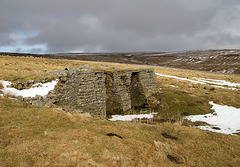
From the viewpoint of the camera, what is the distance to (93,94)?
16156 millimetres

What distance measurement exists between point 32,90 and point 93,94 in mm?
6039

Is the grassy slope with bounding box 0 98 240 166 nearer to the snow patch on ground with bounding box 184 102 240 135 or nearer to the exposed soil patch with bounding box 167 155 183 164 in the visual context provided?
the exposed soil patch with bounding box 167 155 183 164

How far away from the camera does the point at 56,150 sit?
17.6 ft

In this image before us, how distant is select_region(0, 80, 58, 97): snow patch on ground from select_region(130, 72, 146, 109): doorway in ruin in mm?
11282

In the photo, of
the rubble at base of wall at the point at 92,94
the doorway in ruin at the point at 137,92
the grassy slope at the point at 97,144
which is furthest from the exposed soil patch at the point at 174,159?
the doorway in ruin at the point at 137,92

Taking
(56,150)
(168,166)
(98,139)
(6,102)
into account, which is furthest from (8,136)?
(168,166)

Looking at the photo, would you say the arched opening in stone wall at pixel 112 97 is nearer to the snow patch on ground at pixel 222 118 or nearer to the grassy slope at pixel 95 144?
the snow patch on ground at pixel 222 118

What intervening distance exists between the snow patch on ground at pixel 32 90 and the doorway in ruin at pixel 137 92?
Result: 1128cm

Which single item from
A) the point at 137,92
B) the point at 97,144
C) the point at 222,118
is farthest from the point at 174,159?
the point at 137,92

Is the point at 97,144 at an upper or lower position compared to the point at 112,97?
upper

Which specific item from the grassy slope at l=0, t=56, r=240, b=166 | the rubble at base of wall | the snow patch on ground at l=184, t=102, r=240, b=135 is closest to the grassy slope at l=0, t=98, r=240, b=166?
the grassy slope at l=0, t=56, r=240, b=166

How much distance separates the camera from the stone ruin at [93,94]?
47.4 ft

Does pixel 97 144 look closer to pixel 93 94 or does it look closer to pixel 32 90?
pixel 93 94

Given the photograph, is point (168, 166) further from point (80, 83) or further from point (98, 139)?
point (80, 83)
